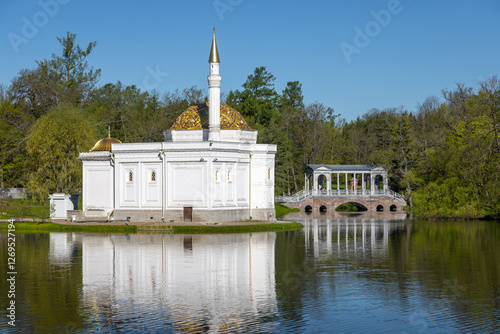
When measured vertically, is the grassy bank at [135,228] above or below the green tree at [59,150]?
below

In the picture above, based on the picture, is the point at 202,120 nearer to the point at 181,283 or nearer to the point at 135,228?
the point at 135,228

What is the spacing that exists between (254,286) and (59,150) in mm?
44465

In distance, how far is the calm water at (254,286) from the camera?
762 inches

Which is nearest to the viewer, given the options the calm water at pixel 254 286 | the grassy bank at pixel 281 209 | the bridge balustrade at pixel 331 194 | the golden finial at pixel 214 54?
the calm water at pixel 254 286

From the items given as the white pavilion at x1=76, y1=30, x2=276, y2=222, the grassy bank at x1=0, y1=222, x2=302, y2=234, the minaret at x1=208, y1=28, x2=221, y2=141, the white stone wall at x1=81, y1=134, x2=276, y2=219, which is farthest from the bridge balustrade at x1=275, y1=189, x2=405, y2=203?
the grassy bank at x1=0, y1=222, x2=302, y2=234

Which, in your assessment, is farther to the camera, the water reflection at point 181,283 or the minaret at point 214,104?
the minaret at point 214,104

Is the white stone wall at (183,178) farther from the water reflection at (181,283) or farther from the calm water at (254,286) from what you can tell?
the water reflection at (181,283)

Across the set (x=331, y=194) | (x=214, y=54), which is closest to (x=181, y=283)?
(x=214, y=54)

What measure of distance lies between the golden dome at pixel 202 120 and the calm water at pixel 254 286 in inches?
640

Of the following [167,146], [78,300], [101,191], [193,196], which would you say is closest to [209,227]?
[193,196]

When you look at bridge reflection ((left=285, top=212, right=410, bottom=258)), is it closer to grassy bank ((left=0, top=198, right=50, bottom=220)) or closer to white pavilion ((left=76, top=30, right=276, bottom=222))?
white pavilion ((left=76, top=30, right=276, bottom=222))

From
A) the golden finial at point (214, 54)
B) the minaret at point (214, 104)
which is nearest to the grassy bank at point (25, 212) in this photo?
the minaret at point (214, 104)

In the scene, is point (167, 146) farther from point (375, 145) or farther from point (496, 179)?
point (375, 145)

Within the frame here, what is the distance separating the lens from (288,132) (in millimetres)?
104188
